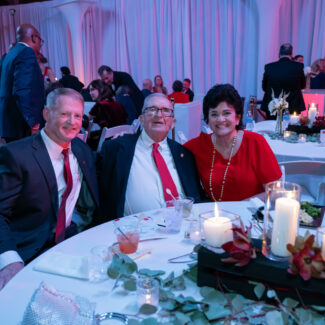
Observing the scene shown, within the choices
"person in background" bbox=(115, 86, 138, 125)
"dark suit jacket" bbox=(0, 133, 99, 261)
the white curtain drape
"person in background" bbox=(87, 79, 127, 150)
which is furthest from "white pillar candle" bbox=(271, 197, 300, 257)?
the white curtain drape

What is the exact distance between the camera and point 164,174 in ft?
6.95

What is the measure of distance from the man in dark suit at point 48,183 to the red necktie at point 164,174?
39cm

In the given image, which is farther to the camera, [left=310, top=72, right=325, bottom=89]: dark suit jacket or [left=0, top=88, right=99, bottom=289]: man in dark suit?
[left=310, top=72, right=325, bottom=89]: dark suit jacket

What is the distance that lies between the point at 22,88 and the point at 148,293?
3198 mm

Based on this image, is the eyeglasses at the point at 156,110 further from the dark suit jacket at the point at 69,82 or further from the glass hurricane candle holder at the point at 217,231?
the dark suit jacket at the point at 69,82

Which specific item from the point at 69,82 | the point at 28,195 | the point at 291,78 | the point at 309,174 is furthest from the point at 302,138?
the point at 69,82

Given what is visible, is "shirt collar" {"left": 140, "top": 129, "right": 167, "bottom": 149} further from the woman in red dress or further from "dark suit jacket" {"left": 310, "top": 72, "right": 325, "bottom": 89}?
"dark suit jacket" {"left": 310, "top": 72, "right": 325, "bottom": 89}

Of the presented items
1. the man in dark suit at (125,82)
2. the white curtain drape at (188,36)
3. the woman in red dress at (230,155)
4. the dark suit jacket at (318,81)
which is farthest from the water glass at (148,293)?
the white curtain drape at (188,36)

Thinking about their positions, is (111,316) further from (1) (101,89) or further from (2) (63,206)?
(1) (101,89)

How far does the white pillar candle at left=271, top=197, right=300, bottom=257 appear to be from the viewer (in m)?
0.95

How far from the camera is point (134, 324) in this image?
2.85ft

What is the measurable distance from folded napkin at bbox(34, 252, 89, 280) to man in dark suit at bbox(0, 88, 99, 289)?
415 mm

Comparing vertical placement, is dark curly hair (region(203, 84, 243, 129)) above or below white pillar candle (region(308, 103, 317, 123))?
above

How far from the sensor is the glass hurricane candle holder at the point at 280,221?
950 millimetres
